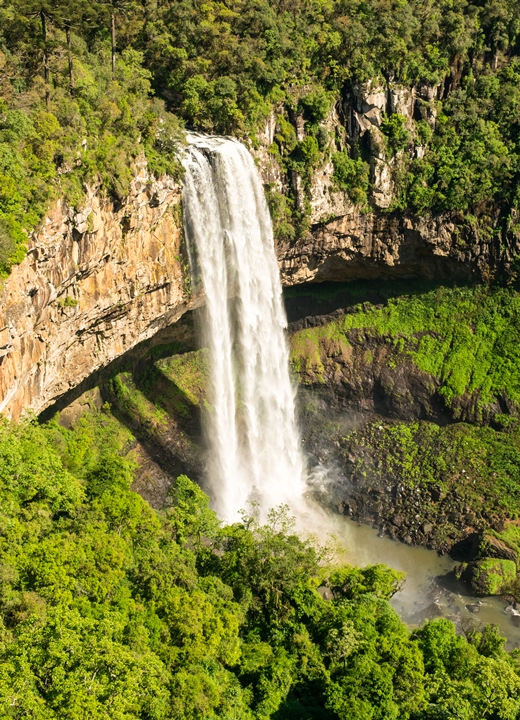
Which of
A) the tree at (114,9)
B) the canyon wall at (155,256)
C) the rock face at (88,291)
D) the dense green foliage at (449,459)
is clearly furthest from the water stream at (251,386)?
the tree at (114,9)

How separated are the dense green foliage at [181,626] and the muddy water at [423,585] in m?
5.53

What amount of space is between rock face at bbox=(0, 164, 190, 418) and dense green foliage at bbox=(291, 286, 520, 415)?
13158 mm

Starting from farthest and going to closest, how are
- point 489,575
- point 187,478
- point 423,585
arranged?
point 423,585 → point 489,575 → point 187,478

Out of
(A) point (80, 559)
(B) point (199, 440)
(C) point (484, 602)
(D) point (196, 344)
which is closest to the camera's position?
(A) point (80, 559)

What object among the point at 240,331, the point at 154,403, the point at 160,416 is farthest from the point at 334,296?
the point at 160,416

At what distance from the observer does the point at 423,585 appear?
1202 inches

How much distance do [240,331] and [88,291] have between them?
1009 centimetres

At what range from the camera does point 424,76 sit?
128ft

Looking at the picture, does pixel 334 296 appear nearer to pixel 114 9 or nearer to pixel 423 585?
pixel 423 585

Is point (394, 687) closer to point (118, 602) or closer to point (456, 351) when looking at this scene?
point (118, 602)

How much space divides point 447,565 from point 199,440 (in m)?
14.2

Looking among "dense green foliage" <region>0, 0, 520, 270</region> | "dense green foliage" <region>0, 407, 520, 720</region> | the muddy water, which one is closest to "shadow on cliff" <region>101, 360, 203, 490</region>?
the muddy water

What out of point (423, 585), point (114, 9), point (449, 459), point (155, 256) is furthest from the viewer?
point (449, 459)

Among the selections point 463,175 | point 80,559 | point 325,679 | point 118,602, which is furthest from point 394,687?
point 463,175
